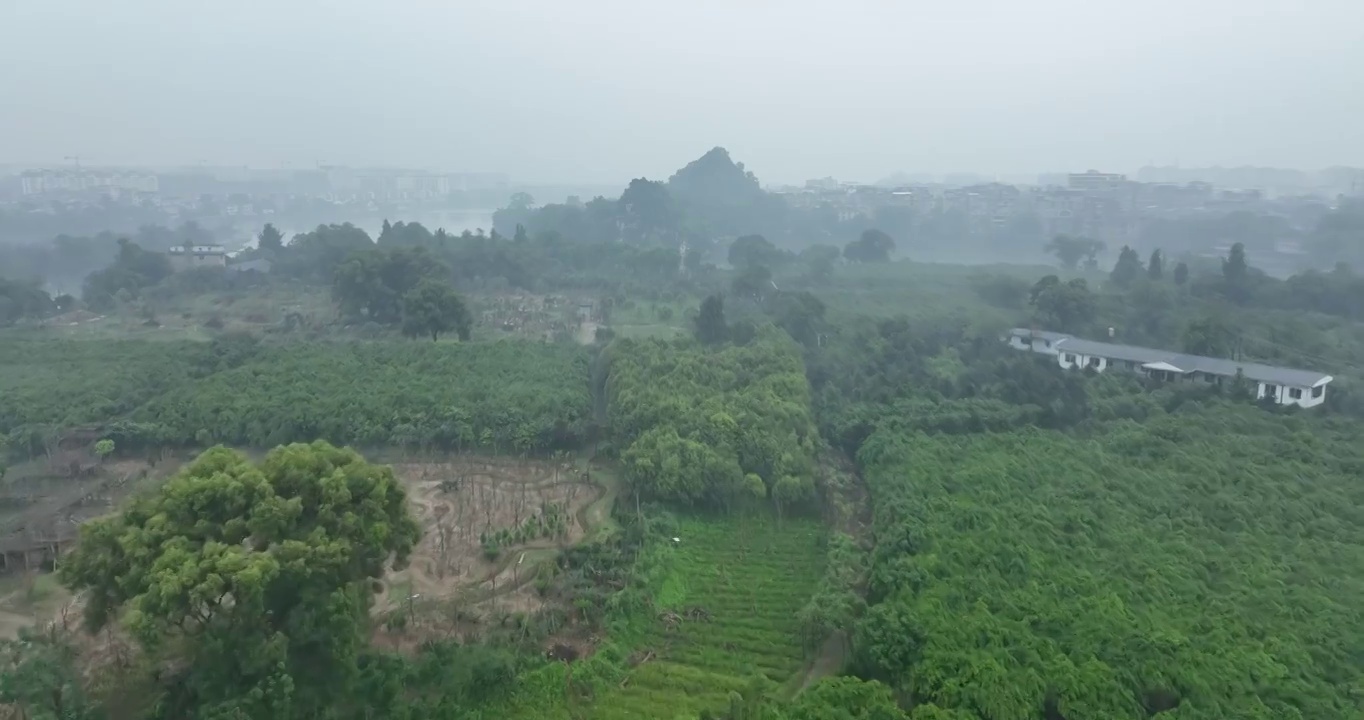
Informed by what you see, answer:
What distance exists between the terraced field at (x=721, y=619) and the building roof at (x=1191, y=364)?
9.89 metres

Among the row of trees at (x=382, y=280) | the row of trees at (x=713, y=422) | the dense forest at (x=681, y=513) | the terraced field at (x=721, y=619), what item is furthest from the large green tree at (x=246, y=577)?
the row of trees at (x=382, y=280)

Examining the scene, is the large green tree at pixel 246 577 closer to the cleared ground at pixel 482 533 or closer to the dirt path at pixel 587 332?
the cleared ground at pixel 482 533

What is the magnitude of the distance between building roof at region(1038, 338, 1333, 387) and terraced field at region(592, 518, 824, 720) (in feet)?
32.4

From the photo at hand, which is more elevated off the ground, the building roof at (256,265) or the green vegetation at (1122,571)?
the building roof at (256,265)

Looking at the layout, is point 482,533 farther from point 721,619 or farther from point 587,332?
point 587,332

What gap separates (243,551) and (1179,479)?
12060 millimetres

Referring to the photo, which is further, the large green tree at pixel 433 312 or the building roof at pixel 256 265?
the building roof at pixel 256 265

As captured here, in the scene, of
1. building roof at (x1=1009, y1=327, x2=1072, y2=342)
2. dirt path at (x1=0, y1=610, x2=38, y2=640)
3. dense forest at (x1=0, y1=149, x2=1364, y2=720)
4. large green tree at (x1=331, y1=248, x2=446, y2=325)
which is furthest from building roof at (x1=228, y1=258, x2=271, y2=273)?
building roof at (x1=1009, y1=327, x2=1072, y2=342)

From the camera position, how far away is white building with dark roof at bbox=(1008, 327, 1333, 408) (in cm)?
1611

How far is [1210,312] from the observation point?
70.9 ft

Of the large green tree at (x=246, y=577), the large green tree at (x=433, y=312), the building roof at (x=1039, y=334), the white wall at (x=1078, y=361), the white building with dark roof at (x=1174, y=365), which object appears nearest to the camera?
the large green tree at (x=246, y=577)

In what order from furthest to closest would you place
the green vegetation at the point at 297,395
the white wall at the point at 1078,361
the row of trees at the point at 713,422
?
the white wall at the point at 1078,361, the green vegetation at the point at 297,395, the row of trees at the point at 713,422

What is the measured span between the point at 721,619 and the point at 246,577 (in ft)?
17.0

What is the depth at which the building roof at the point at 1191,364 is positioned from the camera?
1623cm
